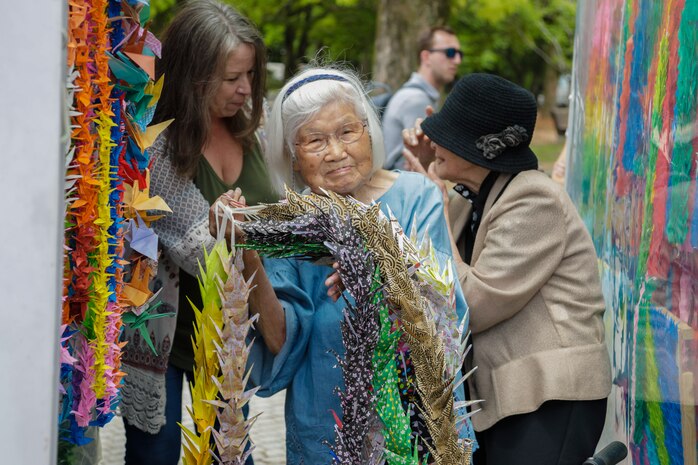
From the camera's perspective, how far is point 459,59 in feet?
22.1

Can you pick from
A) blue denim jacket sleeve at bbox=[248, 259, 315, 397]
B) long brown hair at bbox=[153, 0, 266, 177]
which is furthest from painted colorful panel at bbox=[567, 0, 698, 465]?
long brown hair at bbox=[153, 0, 266, 177]

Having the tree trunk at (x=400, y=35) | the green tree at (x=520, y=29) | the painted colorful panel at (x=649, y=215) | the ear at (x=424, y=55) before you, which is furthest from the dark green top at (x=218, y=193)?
the green tree at (x=520, y=29)

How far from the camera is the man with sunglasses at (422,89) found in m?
5.91

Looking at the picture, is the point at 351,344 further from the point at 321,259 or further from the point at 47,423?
the point at 47,423

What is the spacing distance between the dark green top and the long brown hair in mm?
113

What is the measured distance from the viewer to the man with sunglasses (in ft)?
19.4

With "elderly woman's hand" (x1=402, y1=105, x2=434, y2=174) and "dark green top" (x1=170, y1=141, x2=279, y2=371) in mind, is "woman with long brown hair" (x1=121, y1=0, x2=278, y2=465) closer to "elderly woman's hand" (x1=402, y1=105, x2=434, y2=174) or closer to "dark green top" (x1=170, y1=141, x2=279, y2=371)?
"dark green top" (x1=170, y1=141, x2=279, y2=371)

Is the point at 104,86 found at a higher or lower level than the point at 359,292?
higher

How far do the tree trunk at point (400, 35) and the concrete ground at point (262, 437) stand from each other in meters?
6.11

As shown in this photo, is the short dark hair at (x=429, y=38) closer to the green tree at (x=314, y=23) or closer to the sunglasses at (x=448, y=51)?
the sunglasses at (x=448, y=51)

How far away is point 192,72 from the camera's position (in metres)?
2.89

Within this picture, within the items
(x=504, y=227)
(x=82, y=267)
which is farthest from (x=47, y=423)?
→ (x=504, y=227)

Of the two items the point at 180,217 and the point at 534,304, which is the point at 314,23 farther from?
the point at 534,304

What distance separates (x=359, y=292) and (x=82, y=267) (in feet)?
1.85
